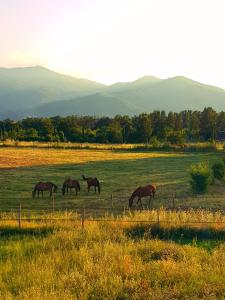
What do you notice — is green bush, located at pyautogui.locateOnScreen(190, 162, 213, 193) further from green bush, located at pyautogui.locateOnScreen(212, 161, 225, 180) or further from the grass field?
green bush, located at pyautogui.locateOnScreen(212, 161, 225, 180)

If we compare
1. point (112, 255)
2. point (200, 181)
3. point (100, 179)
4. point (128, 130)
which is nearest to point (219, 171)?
point (200, 181)

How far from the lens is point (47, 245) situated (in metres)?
16.8

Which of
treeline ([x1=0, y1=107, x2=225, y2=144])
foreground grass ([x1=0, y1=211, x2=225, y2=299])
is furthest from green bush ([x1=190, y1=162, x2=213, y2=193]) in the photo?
treeline ([x1=0, y1=107, x2=225, y2=144])

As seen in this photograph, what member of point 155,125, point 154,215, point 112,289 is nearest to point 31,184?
point 154,215

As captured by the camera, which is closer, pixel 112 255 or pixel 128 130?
pixel 112 255

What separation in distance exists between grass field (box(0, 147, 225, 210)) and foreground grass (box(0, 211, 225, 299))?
8.47m

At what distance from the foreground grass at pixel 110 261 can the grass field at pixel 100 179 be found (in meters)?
8.47

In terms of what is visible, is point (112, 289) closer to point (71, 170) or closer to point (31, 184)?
point (31, 184)

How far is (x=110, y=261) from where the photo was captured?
14.7 meters

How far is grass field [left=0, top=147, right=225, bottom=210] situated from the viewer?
95.5 feet

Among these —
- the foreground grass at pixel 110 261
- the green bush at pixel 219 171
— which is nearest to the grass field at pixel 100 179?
the green bush at pixel 219 171

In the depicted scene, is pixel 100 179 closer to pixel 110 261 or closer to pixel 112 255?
pixel 112 255

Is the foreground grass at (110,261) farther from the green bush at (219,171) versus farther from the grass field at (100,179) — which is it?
the green bush at (219,171)

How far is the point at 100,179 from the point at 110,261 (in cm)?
2687
